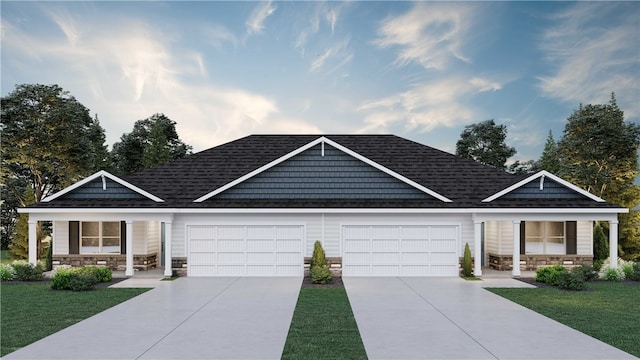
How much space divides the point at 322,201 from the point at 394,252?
382 cm

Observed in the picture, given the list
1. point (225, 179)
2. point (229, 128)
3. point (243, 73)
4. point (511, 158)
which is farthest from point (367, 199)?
point (511, 158)

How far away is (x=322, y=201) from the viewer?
20.9 metres

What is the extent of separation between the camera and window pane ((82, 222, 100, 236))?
22.2 metres

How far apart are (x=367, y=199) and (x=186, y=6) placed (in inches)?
609

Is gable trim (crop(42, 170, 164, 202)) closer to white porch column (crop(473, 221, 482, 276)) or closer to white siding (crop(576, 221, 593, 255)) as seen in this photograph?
white porch column (crop(473, 221, 482, 276))

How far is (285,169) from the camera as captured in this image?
21484 mm

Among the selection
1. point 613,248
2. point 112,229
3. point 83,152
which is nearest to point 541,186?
point 613,248

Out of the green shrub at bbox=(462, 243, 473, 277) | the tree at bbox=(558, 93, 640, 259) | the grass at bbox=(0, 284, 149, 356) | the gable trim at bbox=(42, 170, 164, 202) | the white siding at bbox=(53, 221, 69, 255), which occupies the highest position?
the tree at bbox=(558, 93, 640, 259)

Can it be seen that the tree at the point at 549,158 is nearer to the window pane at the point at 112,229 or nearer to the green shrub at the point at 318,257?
the green shrub at the point at 318,257

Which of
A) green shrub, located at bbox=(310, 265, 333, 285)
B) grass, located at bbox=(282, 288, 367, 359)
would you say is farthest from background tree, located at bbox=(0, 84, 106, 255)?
grass, located at bbox=(282, 288, 367, 359)

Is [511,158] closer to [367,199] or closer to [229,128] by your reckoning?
[229,128]

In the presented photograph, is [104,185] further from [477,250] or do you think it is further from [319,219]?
[477,250]

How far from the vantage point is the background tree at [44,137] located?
33.0 m

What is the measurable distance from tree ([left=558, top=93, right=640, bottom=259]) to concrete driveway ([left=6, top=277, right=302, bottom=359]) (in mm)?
23092
